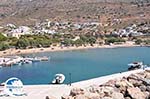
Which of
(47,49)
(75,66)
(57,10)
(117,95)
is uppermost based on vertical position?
(117,95)

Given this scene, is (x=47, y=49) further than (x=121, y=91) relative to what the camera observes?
Yes

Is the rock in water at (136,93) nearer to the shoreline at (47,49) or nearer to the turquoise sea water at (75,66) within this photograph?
the turquoise sea water at (75,66)

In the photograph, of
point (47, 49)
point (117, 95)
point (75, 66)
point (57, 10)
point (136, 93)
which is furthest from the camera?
point (57, 10)

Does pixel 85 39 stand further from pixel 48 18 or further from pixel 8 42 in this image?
pixel 48 18

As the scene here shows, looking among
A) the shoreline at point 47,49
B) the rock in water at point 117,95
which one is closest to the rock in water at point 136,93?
the rock in water at point 117,95

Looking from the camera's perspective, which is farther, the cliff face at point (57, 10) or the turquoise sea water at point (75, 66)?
the cliff face at point (57, 10)

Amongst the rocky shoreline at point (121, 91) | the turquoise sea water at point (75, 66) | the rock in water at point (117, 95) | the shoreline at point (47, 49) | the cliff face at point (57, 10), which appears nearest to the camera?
the rock in water at point (117, 95)

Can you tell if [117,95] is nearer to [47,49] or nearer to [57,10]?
[47,49]

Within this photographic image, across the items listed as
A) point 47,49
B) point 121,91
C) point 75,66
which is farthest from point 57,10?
point 121,91

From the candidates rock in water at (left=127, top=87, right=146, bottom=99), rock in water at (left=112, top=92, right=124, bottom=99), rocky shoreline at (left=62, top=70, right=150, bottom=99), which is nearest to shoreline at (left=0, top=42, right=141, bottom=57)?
rocky shoreline at (left=62, top=70, right=150, bottom=99)

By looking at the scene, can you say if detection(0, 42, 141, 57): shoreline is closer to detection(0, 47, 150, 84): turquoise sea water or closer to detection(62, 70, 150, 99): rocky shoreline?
detection(0, 47, 150, 84): turquoise sea water
